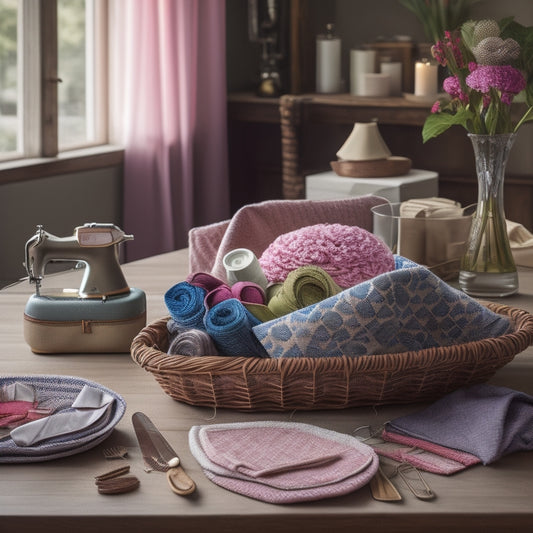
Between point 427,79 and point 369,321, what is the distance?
3113mm

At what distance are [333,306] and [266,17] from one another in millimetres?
3582

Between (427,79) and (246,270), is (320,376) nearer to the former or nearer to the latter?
(246,270)

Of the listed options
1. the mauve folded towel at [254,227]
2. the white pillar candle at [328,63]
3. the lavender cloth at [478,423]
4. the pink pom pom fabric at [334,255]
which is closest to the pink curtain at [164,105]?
the white pillar candle at [328,63]

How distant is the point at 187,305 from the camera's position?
1214mm

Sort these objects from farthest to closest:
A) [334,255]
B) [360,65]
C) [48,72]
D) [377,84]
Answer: [360,65] < [377,84] < [48,72] < [334,255]

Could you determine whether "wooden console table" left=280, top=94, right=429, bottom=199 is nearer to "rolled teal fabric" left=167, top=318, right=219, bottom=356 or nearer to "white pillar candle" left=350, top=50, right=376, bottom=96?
"white pillar candle" left=350, top=50, right=376, bottom=96

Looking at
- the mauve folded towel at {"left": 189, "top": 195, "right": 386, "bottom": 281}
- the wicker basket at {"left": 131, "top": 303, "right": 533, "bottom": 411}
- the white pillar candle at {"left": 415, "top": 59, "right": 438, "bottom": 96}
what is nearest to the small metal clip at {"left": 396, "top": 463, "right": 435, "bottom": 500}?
the wicker basket at {"left": 131, "top": 303, "right": 533, "bottom": 411}

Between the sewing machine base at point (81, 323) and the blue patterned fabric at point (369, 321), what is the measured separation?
259mm

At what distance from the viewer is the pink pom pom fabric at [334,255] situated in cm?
137

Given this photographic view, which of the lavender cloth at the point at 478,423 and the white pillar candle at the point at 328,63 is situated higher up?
the white pillar candle at the point at 328,63

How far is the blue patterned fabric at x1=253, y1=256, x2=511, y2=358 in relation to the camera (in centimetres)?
112

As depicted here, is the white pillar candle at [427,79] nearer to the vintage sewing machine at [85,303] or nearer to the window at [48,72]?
the window at [48,72]

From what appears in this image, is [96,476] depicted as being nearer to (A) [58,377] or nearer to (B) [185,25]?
(A) [58,377]

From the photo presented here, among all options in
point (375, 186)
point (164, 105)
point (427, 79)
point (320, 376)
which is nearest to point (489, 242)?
point (320, 376)
